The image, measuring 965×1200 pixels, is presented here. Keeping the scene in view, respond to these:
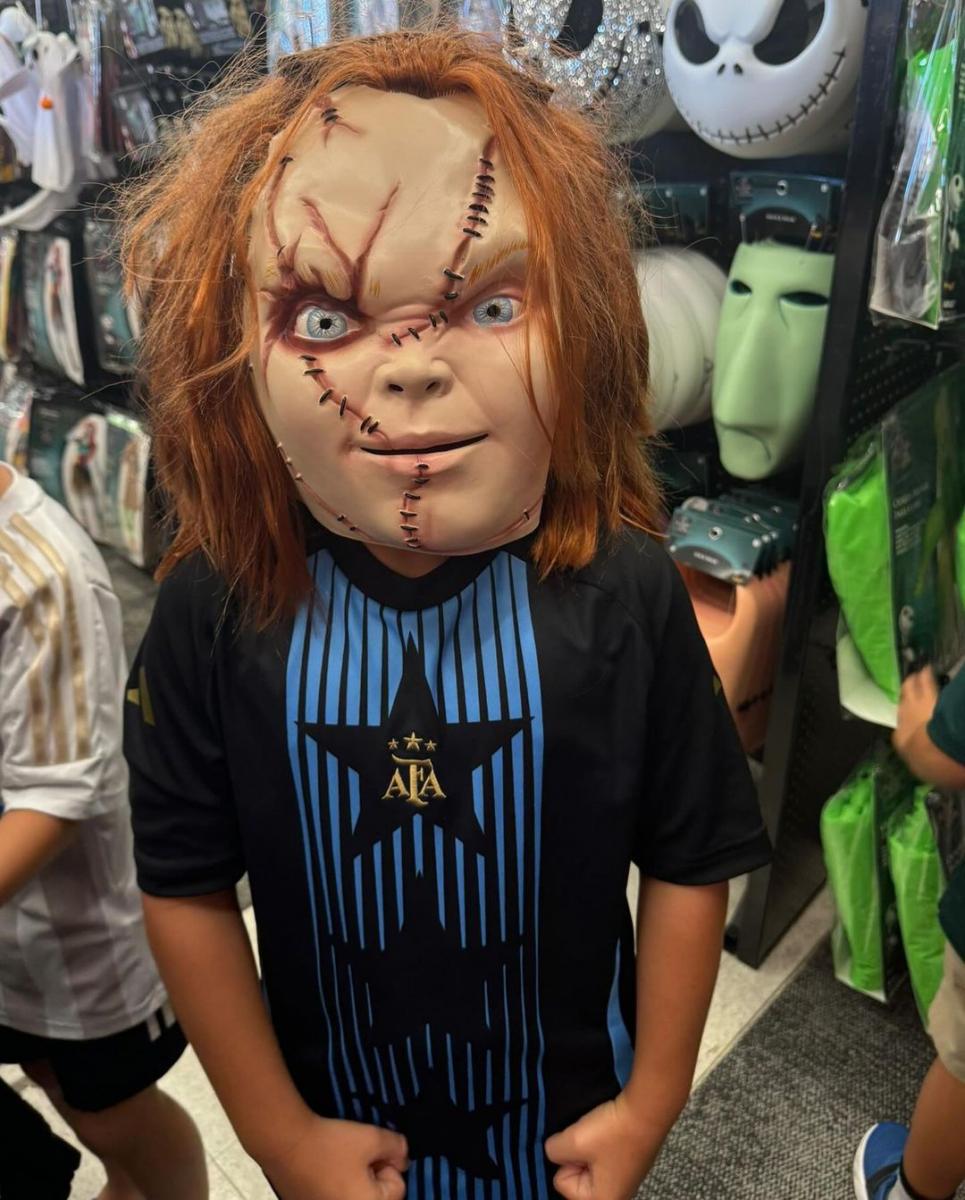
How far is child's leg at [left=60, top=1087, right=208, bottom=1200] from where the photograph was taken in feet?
3.38

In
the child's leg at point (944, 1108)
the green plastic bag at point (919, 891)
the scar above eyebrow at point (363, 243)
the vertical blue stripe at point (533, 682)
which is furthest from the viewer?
the green plastic bag at point (919, 891)

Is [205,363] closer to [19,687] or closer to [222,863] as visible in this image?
[222,863]

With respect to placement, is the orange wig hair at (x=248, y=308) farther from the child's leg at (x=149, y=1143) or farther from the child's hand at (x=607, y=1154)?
the child's leg at (x=149, y=1143)

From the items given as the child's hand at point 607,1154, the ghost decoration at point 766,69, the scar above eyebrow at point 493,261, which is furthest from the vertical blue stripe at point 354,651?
the ghost decoration at point 766,69

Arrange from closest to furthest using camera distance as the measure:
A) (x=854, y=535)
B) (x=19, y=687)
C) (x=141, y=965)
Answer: (x=19, y=687), (x=141, y=965), (x=854, y=535)

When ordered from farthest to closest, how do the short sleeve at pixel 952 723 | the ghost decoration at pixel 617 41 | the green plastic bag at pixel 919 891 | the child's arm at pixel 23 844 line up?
the green plastic bag at pixel 919 891 → the ghost decoration at pixel 617 41 → the short sleeve at pixel 952 723 → the child's arm at pixel 23 844

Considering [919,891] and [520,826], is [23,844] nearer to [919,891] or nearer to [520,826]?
[520,826]

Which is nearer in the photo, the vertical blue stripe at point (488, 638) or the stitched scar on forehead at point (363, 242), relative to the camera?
the stitched scar on forehead at point (363, 242)

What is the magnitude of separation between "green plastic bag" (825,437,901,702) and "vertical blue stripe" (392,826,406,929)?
0.81 m

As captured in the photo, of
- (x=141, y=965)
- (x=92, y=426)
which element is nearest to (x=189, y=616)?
(x=141, y=965)

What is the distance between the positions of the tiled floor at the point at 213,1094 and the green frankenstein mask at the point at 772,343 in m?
0.82

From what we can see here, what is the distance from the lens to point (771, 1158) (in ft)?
4.27

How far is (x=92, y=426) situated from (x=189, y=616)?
6.96 feet

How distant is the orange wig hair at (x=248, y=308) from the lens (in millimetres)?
530
